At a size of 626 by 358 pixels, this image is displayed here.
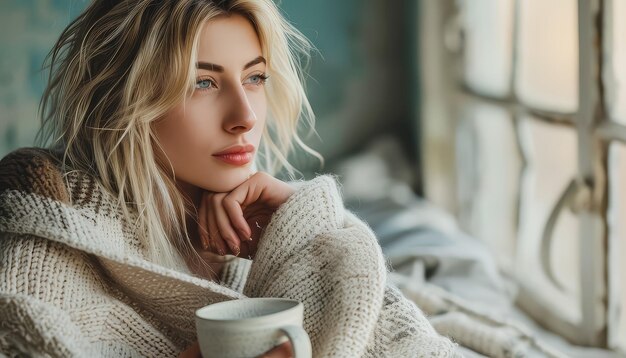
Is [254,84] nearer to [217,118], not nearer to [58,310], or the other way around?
[217,118]

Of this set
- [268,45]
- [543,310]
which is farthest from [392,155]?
[268,45]

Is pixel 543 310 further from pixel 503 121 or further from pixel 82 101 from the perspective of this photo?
pixel 82 101

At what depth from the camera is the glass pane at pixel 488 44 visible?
177cm

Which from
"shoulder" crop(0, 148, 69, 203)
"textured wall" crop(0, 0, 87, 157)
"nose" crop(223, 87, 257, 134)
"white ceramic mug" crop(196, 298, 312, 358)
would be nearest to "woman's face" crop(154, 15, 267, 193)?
"nose" crop(223, 87, 257, 134)

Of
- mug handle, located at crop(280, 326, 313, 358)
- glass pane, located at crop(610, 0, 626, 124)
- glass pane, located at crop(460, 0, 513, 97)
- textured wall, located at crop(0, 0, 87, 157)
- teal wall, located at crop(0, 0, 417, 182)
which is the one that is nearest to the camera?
mug handle, located at crop(280, 326, 313, 358)

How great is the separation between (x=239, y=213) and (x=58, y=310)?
0.23m

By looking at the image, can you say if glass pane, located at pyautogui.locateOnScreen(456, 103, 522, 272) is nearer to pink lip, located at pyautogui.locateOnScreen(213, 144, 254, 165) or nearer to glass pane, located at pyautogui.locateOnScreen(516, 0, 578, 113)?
glass pane, located at pyautogui.locateOnScreen(516, 0, 578, 113)

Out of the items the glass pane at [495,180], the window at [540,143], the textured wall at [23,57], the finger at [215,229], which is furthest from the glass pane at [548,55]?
the textured wall at [23,57]

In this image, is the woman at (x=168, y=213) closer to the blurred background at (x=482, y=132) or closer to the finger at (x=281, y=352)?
the finger at (x=281, y=352)

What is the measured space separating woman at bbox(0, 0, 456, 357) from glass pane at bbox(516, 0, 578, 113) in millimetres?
604

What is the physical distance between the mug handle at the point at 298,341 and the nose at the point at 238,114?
0.95ft

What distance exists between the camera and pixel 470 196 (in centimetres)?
199

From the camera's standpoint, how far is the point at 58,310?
0.79 meters

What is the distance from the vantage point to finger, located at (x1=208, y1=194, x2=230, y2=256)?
95cm
